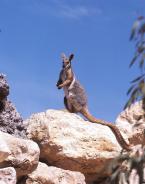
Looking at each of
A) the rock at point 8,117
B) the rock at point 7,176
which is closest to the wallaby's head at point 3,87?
the rock at point 8,117

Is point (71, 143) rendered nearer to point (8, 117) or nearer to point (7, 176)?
point (8, 117)

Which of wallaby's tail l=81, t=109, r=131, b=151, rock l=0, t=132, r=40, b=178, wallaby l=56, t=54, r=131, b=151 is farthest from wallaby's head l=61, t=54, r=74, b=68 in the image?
rock l=0, t=132, r=40, b=178

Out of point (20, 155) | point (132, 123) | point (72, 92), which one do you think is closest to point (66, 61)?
point (72, 92)

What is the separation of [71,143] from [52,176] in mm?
1311

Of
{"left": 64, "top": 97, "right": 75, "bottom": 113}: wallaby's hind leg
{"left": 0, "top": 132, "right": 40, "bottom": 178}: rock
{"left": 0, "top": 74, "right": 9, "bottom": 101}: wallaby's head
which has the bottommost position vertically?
{"left": 0, "top": 132, "right": 40, "bottom": 178}: rock

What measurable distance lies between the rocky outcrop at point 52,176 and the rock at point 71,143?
576 millimetres

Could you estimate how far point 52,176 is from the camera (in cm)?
1208

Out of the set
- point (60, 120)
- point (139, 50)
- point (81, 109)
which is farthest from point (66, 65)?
point (139, 50)

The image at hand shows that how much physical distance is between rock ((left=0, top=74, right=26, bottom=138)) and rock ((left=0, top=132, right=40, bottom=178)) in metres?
0.99

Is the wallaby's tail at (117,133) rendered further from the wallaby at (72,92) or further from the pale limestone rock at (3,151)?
the pale limestone rock at (3,151)

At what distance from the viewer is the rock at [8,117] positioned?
12477 mm

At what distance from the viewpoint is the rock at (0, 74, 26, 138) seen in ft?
40.9

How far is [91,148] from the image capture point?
526 inches

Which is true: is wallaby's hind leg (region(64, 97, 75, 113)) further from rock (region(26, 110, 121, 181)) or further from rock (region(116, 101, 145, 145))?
rock (region(26, 110, 121, 181))
